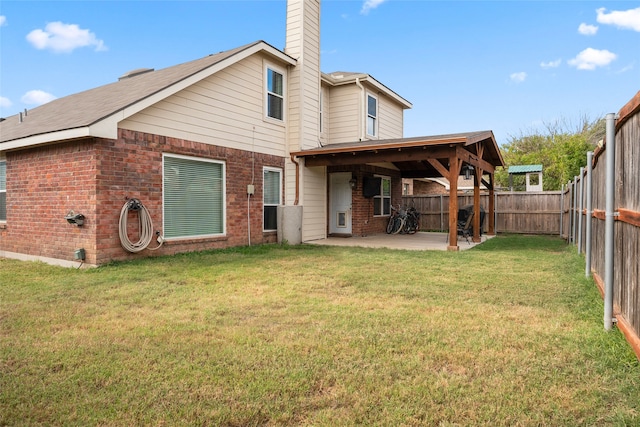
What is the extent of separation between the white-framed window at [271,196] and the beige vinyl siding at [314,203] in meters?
0.74

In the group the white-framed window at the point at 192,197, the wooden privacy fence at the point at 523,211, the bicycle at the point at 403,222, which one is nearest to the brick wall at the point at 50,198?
the white-framed window at the point at 192,197

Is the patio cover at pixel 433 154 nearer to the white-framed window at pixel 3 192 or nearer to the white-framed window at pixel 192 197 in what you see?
the white-framed window at pixel 192 197

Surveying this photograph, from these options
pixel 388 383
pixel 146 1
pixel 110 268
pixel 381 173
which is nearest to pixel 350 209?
pixel 381 173

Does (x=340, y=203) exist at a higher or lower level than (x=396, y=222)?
higher

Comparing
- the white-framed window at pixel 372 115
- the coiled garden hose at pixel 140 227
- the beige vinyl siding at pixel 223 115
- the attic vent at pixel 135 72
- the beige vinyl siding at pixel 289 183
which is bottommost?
the coiled garden hose at pixel 140 227

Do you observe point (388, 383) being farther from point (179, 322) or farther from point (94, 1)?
point (94, 1)

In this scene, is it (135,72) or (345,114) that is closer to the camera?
(135,72)

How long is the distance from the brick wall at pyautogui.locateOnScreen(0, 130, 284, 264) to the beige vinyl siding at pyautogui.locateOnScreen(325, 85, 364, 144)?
5.56 metres

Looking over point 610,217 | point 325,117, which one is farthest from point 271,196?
point 610,217

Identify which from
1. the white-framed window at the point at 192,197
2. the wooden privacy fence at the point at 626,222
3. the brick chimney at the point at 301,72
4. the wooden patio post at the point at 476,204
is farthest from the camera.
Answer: the wooden patio post at the point at 476,204

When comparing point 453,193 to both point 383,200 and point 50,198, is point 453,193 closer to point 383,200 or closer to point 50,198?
point 383,200

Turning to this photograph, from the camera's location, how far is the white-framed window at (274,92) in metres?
10.4

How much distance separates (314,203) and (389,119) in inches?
229

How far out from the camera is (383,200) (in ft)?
48.8
